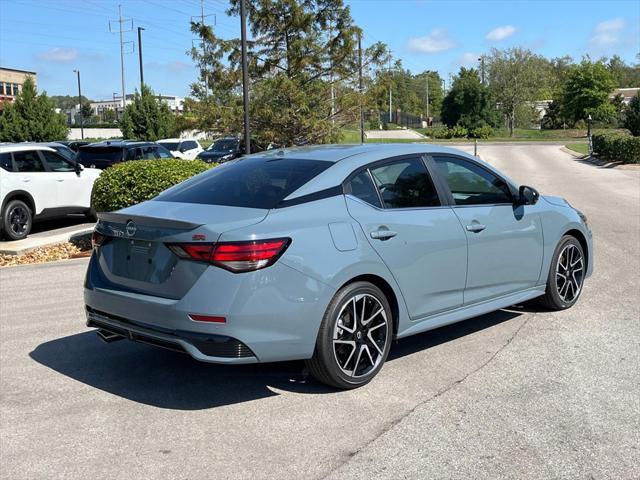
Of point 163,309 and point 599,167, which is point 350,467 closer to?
point 163,309

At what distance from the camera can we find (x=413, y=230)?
501 centimetres

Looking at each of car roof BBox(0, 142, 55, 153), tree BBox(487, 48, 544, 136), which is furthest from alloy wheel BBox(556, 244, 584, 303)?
tree BBox(487, 48, 544, 136)

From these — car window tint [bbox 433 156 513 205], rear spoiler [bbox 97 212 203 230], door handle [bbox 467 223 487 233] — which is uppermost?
car window tint [bbox 433 156 513 205]

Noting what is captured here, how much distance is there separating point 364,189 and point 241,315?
1363 millimetres

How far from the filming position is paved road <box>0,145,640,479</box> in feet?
12.1

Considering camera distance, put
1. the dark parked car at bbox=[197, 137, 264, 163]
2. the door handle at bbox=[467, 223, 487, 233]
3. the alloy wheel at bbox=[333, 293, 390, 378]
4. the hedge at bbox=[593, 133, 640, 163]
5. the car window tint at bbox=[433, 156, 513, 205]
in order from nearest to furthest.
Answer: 1. the alloy wheel at bbox=[333, 293, 390, 378]
2. the door handle at bbox=[467, 223, 487, 233]
3. the car window tint at bbox=[433, 156, 513, 205]
4. the dark parked car at bbox=[197, 137, 264, 163]
5. the hedge at bbox=[593, 133, 640, 163]

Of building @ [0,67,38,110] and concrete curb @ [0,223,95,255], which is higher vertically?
building @ [0,67,38,110]

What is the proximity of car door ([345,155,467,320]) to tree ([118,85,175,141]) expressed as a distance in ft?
118

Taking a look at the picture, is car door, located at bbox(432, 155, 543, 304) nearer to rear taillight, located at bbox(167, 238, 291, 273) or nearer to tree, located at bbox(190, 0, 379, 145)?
rear taillight, located at bbox(167, 238, 291, 273)

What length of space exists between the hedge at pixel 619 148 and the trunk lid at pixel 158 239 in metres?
29.7

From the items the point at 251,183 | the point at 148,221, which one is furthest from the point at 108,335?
the point at 251,183

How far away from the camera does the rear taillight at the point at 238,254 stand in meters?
4.14

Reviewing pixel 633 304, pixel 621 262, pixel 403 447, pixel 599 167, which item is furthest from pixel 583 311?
pixel 599 167

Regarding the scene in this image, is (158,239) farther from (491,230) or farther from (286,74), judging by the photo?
(286,74)
